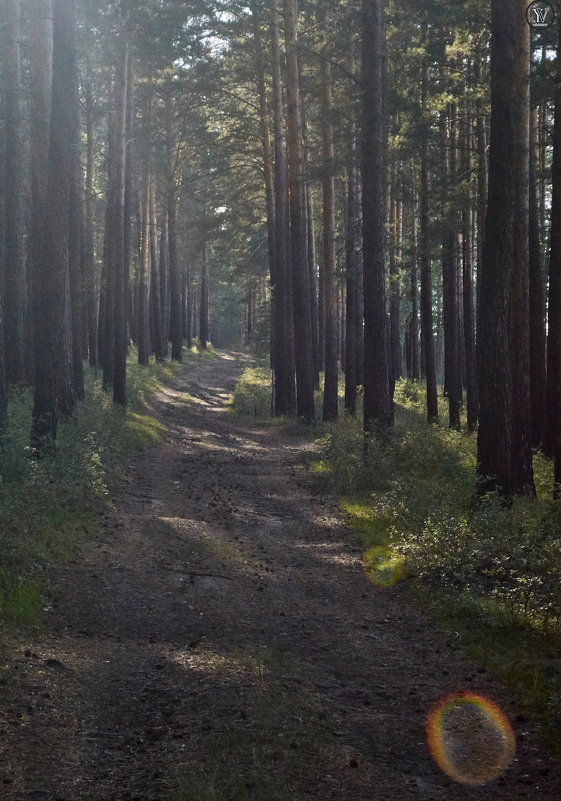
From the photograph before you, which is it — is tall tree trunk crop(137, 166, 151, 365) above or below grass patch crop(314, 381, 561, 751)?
above

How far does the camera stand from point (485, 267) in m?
11.8

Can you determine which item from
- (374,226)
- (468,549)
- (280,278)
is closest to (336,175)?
(280,278)

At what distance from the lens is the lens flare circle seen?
16.0 feet

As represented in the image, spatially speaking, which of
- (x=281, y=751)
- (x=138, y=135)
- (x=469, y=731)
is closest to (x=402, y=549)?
(x=469, y=731)

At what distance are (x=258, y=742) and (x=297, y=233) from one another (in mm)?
19026

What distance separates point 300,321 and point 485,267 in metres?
12.1

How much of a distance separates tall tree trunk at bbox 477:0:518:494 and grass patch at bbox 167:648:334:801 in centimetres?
646

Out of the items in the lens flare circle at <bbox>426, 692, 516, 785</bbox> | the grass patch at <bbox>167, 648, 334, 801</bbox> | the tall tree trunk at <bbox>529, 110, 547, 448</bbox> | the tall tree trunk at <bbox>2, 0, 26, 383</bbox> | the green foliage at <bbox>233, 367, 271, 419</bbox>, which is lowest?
the lens flare circle at <bbox>426, 692, 516, 785</bbox>

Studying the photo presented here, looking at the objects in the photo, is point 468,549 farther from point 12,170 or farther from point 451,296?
point 451,296

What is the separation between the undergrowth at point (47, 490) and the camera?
25.5ft

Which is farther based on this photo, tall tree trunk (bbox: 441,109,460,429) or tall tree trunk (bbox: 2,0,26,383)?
tall tree trunk (bbox: 441,109,460,429)

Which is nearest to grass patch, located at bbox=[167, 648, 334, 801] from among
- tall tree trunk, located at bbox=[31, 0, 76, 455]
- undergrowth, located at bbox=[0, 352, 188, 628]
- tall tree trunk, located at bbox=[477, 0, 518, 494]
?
undergrowth, located at bbox=[0, 352, 188, 628]

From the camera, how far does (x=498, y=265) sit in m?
11.6

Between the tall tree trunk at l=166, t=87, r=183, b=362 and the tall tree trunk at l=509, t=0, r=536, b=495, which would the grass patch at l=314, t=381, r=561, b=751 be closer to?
the tall tree trunk at l=509, t=0, r=536, b=495
